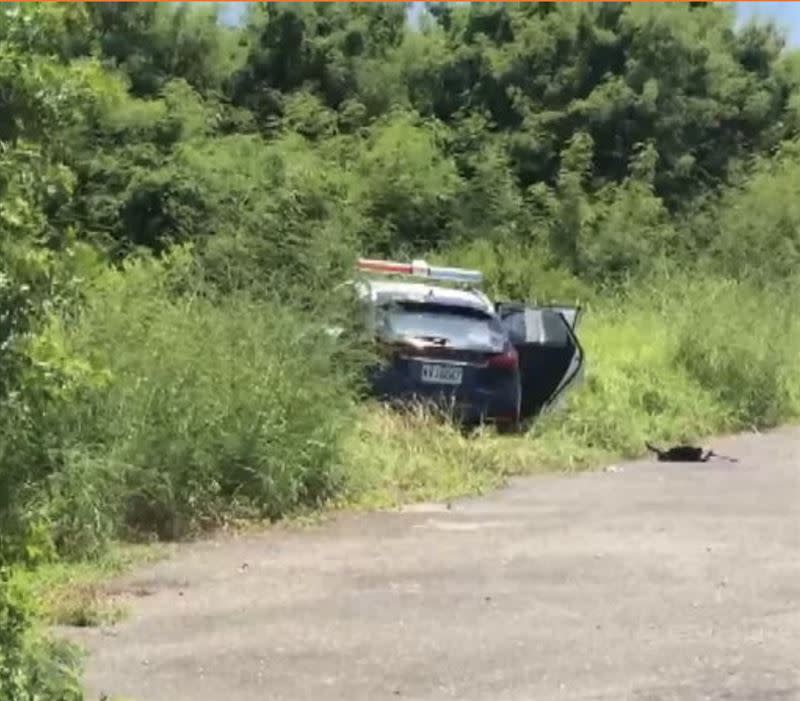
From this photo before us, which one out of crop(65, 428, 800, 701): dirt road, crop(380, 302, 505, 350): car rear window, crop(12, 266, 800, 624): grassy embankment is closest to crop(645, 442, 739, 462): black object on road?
crop(12, 266, 800, 624): grassy embankment

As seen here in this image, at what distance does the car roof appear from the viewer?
48.8 feet

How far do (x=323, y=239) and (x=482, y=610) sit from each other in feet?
22.5

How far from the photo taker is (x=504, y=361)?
50.0 feet

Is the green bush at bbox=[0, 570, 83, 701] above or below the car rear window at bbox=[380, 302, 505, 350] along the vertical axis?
above

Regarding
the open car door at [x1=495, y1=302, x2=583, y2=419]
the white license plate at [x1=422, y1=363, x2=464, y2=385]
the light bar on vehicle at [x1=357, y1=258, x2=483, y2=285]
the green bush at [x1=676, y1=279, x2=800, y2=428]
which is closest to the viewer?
the white license plate at [x1=422, y1=363, x2=464, y2=385]

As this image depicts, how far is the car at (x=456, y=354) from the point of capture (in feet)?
48.2

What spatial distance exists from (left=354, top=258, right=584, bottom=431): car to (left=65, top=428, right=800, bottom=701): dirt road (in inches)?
84.7

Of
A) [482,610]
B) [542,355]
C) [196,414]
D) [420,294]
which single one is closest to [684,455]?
[542,355]

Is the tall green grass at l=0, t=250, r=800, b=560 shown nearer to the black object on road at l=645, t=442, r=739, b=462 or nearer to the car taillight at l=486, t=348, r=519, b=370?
the black object on road at l=645, t=442, r=739, b=462

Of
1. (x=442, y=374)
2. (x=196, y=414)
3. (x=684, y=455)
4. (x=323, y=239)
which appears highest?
(x=323, y=239)

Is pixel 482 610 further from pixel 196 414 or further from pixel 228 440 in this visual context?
pixel 196 414

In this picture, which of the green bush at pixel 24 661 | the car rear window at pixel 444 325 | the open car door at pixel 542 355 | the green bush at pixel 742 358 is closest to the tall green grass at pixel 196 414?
the car rear window at pixel 444 325

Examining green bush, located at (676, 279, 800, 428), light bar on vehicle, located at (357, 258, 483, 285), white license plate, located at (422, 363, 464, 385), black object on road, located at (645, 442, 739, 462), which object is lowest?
green bush, located at (676, 279, 800, 428)

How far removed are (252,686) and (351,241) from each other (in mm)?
9642
